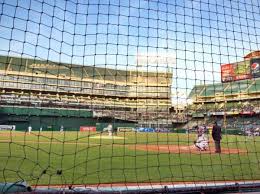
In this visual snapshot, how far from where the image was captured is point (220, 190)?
13.1 ft

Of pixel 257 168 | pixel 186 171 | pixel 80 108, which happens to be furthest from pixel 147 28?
pixel 80 108

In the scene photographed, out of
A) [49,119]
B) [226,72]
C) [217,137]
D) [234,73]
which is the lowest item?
[217,137]

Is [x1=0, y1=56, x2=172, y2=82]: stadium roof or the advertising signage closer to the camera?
[x1=0, y1=56, x2=172, y2=82]: stadium roof

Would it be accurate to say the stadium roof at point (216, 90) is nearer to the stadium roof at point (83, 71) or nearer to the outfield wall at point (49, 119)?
the stadium roof at point (83, 71)

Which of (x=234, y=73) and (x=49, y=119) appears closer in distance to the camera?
(x=234, y=73)

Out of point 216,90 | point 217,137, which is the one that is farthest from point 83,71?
point 216,90

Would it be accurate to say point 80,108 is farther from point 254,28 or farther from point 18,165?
point 254,28

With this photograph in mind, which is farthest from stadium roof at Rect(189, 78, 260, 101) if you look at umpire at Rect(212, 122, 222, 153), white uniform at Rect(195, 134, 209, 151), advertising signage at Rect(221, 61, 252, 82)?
white uniform at Rect(195, 134, 209, 151)

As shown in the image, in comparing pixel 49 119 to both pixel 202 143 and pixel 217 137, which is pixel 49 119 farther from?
pixel 217 137

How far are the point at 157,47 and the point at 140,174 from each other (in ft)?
9.00

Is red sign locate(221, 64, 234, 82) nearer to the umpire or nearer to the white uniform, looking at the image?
the umpire

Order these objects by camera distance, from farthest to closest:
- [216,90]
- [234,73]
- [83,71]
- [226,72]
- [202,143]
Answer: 1. [202,143]
2. [216,90]
3. [234,73]
4. [83,71]
5. [226,72]

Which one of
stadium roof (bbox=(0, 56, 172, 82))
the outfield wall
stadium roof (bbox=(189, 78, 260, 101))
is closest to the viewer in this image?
stadium roof (bbox=(0, 56, 172, 82))

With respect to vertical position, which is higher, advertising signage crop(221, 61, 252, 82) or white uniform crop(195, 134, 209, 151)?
advertising signage crop(221, 61, 252, 82)
